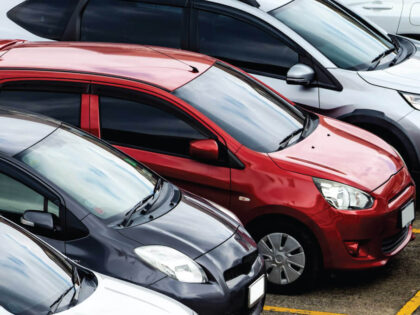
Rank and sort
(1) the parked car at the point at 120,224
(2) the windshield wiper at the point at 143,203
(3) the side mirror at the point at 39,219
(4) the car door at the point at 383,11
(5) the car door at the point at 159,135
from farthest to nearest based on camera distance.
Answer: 1. (4) the car door at the point at 383,11
2. (5) the car door at the point at 159,135
3. (2) the windshield wiper at the point at 143,203
4. (1) the parked car at the point at 120,224
5. (3) the side mirror at the point at 39,219

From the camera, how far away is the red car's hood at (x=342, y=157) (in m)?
7.12

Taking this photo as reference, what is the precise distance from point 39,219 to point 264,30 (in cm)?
418

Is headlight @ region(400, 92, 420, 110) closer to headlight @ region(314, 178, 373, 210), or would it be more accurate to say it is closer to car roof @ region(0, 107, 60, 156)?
headlight @ region(314, 178, 373, 210)

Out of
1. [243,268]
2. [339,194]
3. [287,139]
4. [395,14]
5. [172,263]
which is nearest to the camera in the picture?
[172,263]

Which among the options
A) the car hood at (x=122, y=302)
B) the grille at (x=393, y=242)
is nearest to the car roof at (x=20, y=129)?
the car hood at (x=122, y=302)

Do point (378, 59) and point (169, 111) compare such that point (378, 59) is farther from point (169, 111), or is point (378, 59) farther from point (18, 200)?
point (18, 200)

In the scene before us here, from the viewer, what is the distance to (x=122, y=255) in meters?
5.75

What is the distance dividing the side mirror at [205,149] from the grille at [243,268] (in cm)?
100

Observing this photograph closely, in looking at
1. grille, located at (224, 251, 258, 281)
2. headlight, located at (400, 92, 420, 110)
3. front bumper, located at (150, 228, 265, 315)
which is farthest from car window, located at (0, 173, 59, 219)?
headlight, located at (400, 92, 420, 110)

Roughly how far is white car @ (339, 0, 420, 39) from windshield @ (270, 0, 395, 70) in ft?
9.55

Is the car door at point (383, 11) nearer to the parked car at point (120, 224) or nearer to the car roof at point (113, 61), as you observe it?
the car roof at point (113, 61)

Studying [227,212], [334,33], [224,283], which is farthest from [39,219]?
[334,33]

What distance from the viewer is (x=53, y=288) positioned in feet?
15.8

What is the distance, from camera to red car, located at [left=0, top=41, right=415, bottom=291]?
7047mm
